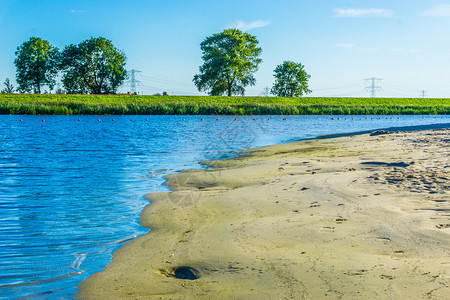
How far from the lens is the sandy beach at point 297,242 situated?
13.4 feet

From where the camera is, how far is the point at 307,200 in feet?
24.9

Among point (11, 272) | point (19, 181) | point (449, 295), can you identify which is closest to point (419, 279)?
point (449, 295)

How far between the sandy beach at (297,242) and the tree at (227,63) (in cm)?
8299

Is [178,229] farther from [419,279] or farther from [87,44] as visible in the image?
[87,44]

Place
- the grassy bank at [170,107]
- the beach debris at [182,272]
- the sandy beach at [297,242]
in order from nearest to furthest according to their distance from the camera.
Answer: the sandy beach at [297,242] < the beach debris at [182,272] < the grassy bank at [170,107]

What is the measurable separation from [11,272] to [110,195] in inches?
177

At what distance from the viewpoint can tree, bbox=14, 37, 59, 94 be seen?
85.8m

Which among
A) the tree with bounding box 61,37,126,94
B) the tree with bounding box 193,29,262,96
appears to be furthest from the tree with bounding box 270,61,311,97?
the tree with bounding box 61,37,126,94

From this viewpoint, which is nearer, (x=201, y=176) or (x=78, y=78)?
(x=201, y=176)

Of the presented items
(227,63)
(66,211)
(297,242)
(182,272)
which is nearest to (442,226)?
(297,242)

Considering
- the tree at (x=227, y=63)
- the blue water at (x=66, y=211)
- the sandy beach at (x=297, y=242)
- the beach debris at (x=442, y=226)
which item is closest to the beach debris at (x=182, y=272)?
the sandy beach at (x=297, y=242)

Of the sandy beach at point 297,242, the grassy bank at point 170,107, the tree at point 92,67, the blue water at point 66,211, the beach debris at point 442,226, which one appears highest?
the tree at point 92,67

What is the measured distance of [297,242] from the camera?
5379mm

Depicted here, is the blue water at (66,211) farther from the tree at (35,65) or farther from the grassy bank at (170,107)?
the tree at (35,65)
